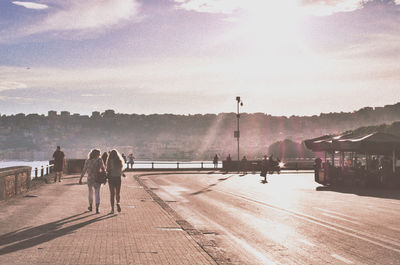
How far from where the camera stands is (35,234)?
35.7ft

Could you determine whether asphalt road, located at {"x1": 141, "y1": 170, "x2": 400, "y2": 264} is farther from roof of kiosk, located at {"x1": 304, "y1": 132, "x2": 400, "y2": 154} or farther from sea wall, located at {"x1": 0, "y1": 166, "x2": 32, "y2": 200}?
roof of kiosk, located at {"x1": 304, "y1": 132, "x2": 400, "y2": 154}

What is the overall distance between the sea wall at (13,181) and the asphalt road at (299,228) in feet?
18.4

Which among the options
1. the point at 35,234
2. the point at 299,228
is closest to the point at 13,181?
the point at 35,234

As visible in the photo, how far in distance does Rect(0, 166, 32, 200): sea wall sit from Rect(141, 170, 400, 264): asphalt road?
5.61 m

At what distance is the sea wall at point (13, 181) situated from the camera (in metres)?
17.8

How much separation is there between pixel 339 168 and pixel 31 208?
64.8 feet

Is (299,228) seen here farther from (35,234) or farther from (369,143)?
(369,143)

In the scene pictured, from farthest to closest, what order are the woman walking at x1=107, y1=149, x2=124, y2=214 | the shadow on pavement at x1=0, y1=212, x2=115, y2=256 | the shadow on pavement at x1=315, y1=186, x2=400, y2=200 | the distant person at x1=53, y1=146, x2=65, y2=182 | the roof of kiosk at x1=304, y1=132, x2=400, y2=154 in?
the distant person at x1=53, y1=146, x2=65, y2=182, the roof of kiosk at x1=304, y1=132, x2=400, y2=154, the shadow on pavement at x1=315, y1=186, x2=400, y2=200, the woman walking at x1=107, y1=149, x2=124, y2=214, the shadow on pavement at x1=0, y1=212, x2=115, y2=256

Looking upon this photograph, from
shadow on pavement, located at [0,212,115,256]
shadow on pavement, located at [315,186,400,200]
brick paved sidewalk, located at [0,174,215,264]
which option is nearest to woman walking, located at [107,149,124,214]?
brick paved sidewalk, located at [0,174,215,264]

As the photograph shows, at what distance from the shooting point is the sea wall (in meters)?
17.8

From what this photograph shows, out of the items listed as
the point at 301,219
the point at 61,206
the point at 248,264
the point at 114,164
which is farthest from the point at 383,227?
the point at 61,206

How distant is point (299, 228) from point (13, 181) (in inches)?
457

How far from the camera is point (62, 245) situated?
957cm

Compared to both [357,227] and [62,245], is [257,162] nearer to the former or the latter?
[357,227]
